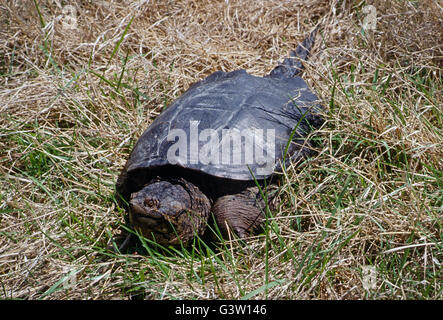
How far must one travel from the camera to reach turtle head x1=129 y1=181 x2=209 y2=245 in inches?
96.6

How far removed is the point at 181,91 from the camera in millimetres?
4043

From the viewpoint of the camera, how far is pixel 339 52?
4.05 metres

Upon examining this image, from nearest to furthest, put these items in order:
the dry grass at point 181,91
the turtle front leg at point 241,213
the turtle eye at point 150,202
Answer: the dry grass at point 181,91, the turtle eye at point 150,202, the turtle front leg at point 241,213

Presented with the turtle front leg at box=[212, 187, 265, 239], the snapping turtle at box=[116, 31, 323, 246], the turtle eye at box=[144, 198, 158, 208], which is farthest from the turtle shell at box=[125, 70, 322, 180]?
the turtle eye at box=[144, 198, 158, 208]

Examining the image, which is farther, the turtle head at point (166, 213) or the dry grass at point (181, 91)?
the turtle head at point (166, 213)

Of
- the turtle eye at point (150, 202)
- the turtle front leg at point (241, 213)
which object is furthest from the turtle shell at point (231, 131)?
the turtle eye at point (150, 202)

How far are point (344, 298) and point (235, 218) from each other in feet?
2.60

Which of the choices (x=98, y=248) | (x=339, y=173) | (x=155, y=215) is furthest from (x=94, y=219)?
(x=339, y=173)

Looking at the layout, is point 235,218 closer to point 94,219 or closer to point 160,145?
point 160,145

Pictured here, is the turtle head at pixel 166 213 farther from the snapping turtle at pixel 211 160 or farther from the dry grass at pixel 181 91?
the dry grass at pixel 181 91

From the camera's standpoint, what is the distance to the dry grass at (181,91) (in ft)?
7.66

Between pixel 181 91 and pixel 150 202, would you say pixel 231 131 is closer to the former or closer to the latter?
pixel 150 202

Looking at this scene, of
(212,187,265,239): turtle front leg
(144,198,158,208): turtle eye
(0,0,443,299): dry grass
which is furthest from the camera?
(212,187,265,239): turtle front leg

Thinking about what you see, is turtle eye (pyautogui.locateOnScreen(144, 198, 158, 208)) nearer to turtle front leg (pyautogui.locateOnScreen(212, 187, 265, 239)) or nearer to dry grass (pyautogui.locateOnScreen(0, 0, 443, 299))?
dry grass (pyautogui.locateOnScreen(0, 0, 443, 299))
